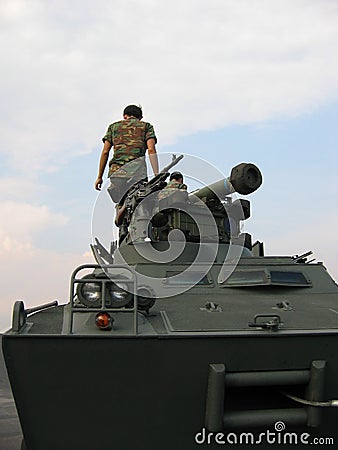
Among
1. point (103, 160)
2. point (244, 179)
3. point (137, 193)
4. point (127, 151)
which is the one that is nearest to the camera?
point (244, 179)

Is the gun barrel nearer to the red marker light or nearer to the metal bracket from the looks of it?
the metal bracket

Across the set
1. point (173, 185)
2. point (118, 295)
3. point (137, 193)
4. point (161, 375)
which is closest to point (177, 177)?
point (173, 185)

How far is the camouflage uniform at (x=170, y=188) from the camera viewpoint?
325 inches

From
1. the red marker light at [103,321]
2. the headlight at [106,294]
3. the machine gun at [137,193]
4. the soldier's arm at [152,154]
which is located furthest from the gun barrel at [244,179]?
the red marker light at [103,321]

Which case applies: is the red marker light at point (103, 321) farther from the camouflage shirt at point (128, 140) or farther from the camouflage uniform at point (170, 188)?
the camouflage shirt at point (128, 140)

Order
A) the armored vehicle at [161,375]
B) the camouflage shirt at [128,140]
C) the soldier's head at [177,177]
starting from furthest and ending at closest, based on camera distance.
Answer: the soldier's head at [177,177]
the camouflage shirt at [128,140]
the armored vehicle at [161,375]

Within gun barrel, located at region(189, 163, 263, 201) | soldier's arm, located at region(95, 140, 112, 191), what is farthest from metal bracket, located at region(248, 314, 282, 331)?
soldier's arm, located at region(95, 140, 112, 191)

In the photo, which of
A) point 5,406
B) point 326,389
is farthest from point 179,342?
point 5,406

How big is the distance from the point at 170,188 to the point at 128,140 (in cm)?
93

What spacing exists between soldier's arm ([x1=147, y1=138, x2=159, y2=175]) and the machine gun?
0.32 ft

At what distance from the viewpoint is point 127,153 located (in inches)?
A: 324

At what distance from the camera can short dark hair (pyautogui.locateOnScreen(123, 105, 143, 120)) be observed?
849 centimetres

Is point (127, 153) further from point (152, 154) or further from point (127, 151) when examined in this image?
point (152, 154)

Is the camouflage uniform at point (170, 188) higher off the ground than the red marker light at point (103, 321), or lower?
higher
